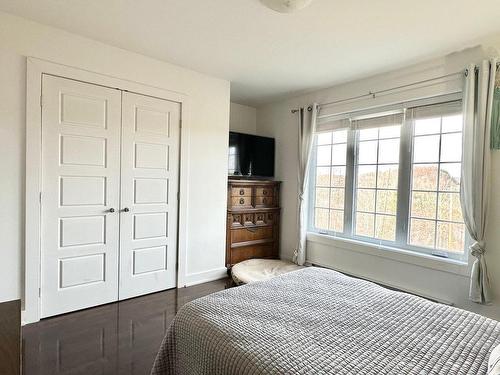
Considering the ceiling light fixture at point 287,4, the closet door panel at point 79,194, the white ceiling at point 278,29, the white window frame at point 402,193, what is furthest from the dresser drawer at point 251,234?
the ceiling light fixture at point 287,4

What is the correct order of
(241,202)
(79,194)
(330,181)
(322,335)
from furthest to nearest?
(241,202) < (330,181) < (79,194) < (322,335)

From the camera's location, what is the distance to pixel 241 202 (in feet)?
13.0

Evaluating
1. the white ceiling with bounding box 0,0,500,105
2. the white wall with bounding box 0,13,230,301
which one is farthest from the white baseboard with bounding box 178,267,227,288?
the white ceiling with bounding box 0,0,500,105

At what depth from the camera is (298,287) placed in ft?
6.00

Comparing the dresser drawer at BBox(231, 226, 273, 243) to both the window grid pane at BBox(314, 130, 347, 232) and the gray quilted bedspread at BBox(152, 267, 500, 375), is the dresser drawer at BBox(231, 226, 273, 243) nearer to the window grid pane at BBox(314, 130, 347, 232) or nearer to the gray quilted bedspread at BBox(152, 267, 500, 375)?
the window grid pane at BBox(314, 130, 347, 232)

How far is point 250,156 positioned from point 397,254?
226 cm

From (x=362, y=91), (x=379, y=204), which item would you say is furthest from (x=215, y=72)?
(x=379, y=204)

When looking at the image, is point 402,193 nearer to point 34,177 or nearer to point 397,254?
point 397,254

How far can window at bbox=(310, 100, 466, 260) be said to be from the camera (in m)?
2.81

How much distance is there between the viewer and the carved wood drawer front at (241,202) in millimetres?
3883

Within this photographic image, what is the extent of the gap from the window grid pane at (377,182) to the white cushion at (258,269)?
104cm

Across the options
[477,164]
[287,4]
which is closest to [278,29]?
[287,4]

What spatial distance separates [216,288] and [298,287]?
1.76 meters

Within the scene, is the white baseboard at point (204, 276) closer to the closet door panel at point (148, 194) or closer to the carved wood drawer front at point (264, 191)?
the closet door panel at point (148, 194)
